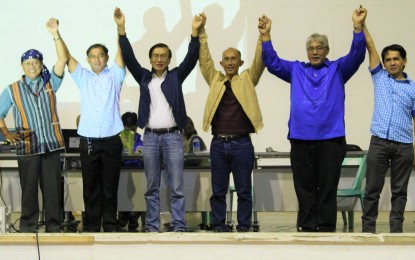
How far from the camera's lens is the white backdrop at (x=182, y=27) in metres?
8.38

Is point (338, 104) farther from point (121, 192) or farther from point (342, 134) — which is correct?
point (121, 192)

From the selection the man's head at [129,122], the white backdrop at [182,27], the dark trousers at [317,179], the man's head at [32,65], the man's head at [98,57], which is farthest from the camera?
the white backdrop at [182,27]

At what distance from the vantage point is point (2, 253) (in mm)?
4406

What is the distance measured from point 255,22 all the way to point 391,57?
353cm

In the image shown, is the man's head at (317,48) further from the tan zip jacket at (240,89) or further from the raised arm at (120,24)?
the raised arm at (120,24)

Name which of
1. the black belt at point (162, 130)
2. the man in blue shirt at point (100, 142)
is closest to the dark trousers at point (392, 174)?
the black belt at point (162, 130)

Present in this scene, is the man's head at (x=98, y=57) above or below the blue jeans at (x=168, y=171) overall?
above

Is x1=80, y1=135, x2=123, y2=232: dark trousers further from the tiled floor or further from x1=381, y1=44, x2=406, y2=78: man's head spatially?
x1=381, y1=44, x2=406, y2=78: man's head

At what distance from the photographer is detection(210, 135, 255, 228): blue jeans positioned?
505 centimetres

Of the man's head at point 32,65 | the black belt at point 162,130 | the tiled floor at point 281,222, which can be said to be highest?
the man's head at point 32,65

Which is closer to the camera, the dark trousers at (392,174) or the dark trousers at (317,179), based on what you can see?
the dark trousers at (317,179)

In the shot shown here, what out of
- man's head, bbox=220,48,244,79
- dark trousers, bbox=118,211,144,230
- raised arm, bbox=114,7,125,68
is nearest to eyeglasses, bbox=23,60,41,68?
raised arm, bbox=114,7,125,68

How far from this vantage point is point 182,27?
8383 millimetres

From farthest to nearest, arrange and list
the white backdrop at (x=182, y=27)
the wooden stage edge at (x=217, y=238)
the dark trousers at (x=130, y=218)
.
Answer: the white backdrop at (x=182, y=27) < the dark trousers at (x=130, y=218) < the wooden stage edge at (x=217, y=238)
